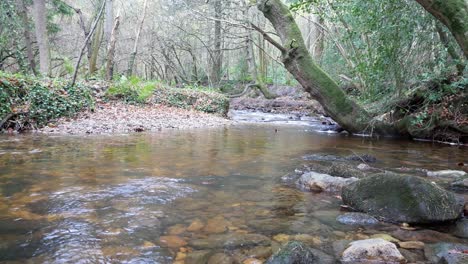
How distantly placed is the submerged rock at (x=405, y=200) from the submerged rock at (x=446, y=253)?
1.81 feet

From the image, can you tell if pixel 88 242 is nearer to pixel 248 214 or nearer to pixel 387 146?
pixel 248 214

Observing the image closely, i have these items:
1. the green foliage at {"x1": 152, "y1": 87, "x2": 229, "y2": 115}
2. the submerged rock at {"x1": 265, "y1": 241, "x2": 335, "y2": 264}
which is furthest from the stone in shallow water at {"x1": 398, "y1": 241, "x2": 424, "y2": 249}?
the green foliage at {"x1": 152, "y1": 87, "x2": 229, "y2": 115}

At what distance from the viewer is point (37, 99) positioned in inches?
383

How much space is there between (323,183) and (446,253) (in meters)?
1.96

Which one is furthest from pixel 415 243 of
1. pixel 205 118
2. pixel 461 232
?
pixel 205 118

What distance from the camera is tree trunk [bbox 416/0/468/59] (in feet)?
18.3

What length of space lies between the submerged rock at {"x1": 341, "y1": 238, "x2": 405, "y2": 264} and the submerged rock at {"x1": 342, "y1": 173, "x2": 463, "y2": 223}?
82 cm

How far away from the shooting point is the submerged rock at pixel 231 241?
112 inches

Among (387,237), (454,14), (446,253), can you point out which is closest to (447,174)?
(454,14)

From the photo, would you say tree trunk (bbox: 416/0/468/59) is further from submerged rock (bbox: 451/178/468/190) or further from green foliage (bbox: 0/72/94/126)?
green foliage (bbox: 0/72/94/126)

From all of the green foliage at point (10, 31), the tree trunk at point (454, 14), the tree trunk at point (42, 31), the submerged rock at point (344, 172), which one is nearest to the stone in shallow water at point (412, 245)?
the submerged rock at point (344, 172)

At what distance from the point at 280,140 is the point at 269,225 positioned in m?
6.12

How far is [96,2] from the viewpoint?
23266 millimetres

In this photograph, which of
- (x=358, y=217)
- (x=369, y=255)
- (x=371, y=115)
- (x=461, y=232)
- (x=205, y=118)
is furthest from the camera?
(x=205, y=118)
